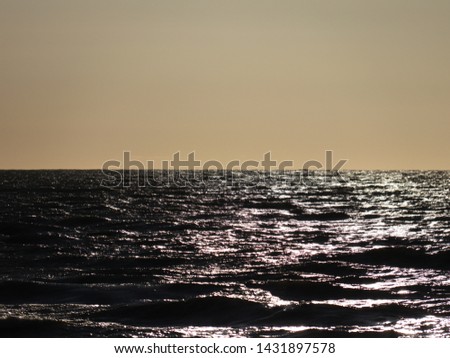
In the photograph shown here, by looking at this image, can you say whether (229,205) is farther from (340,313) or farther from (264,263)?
(340,313)

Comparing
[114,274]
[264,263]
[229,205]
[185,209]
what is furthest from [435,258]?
[229,205]

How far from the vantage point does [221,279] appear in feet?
78.6

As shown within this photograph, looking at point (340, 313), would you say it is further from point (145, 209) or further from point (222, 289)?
point (145, 209)

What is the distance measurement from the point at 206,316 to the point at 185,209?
40.2 metres

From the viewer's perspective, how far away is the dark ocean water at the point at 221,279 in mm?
17500

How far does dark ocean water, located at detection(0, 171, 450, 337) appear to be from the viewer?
57.4 ft

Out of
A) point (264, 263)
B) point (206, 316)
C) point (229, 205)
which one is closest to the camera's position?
point (206, 316)

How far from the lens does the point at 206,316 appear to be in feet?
61.0

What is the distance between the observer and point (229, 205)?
66.6 metres
